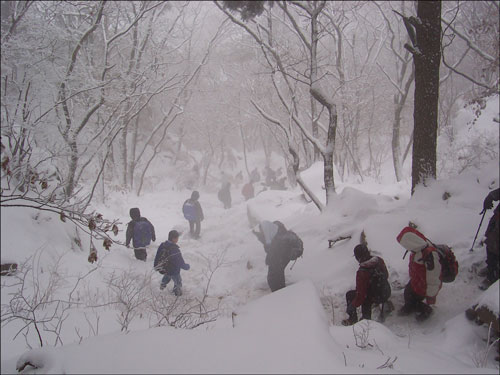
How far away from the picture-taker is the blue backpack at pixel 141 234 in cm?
577

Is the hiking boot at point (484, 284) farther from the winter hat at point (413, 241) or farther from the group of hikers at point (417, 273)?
the winter hat at point (413, 241)

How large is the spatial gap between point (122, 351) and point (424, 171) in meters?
5.63

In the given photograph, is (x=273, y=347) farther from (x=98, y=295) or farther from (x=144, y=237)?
(x=144, y=237)

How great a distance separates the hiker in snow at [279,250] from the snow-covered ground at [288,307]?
55 centimetres

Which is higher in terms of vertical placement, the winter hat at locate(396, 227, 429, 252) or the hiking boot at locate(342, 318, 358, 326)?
the winter hat at locate(396, 227, 429, 252)

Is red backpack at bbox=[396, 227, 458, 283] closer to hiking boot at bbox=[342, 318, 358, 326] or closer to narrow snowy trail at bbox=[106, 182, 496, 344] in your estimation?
narrow snowy trail at bbox=[106, 182, 496, 344]

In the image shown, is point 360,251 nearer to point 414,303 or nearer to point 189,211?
point 414,303

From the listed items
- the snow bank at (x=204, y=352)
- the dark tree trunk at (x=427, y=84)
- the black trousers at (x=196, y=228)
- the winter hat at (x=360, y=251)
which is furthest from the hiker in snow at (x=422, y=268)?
the black trousers at (x=196, y=228)

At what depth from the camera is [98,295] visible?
12.9ft

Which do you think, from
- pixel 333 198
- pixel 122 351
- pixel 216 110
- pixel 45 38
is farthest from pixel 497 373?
pixel 216 110

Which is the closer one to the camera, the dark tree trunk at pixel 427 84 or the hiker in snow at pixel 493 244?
the hiker in snow at pixel 493 244

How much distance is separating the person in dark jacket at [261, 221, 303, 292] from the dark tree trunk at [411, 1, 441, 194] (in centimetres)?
300

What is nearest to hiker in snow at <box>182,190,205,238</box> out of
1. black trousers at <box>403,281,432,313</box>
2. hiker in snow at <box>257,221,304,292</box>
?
hiker in snow at <box>257,221,304,292</box>

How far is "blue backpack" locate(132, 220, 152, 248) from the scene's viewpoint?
5766 millimetres
